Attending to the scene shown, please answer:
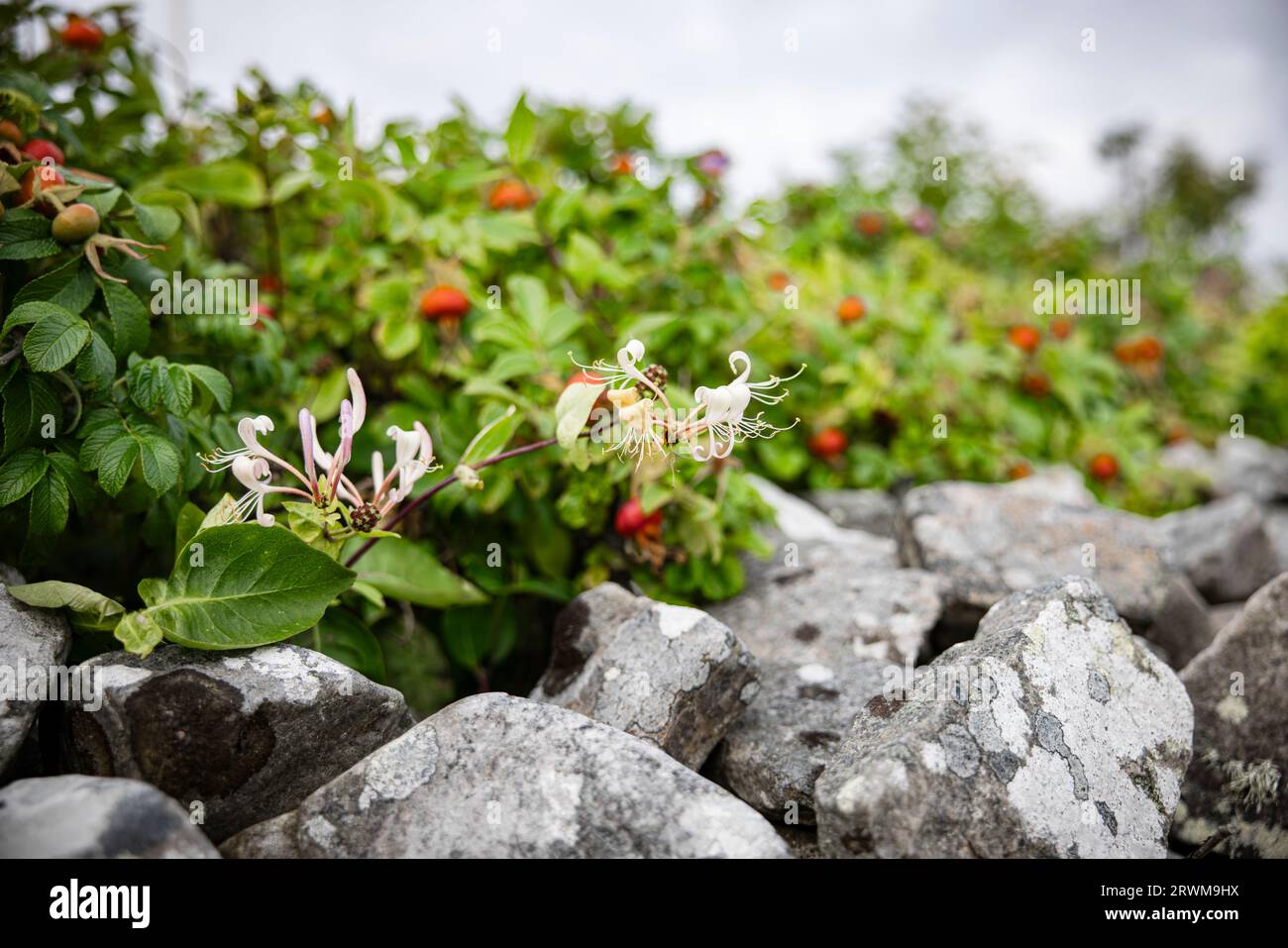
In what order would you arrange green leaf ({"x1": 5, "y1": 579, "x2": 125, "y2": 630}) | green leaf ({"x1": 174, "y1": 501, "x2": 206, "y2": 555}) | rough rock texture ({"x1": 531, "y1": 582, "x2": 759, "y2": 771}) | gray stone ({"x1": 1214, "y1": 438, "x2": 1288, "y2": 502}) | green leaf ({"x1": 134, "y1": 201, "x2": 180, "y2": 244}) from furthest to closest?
gray stone ({"x1": 1214, "y1": 438, "x2": 1288, "y2": 502}), green leaf ({"x1": 134, "y1": 201, "x2": 180, "y2": 244}), rough rock texture ({"x1": 531, "y1": 582, "x2": 759, "y2": 771}), green leaf ({"x1": 174, "y1": 501, "x2": 206, "y2": 555}), green leaf ({"x1": 5, "y1": 579, "x2": 125, "y2": 630})

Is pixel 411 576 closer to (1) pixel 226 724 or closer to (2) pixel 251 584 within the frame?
(2) pixel 251 584

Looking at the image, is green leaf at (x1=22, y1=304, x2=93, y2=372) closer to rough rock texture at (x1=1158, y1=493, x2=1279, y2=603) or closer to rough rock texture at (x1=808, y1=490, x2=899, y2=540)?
rough rock texture at (x1=808, y1=490, x2=899, y2=540)

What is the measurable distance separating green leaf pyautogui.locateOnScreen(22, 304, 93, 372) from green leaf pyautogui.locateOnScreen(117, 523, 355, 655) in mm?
470

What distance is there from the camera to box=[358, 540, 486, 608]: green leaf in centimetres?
226

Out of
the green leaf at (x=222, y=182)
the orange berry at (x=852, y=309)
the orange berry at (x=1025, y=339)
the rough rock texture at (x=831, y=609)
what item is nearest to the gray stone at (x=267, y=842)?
the rough rock texture at (x=831, y=609)

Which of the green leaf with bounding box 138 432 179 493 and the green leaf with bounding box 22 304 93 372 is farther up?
the green leaf with bounding box 22 304 93 372

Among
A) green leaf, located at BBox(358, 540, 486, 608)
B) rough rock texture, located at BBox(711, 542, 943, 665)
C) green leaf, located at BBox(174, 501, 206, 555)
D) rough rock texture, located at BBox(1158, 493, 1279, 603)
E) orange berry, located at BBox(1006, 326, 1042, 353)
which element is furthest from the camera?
orange berry, located at BBox(1006, 326, 1042, 353)

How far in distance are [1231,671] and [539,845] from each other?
1.95 m

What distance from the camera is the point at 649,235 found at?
10.9ft

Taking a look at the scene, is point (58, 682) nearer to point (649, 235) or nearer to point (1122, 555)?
point (649, 235)

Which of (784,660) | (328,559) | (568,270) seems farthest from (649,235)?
(328,559)

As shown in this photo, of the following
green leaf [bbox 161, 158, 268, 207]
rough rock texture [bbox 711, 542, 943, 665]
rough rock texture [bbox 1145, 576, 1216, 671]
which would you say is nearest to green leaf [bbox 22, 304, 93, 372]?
green leaf [bbox 161, 158, 268, 207]

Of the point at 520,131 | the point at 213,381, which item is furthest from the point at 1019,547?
the point at 213,381
